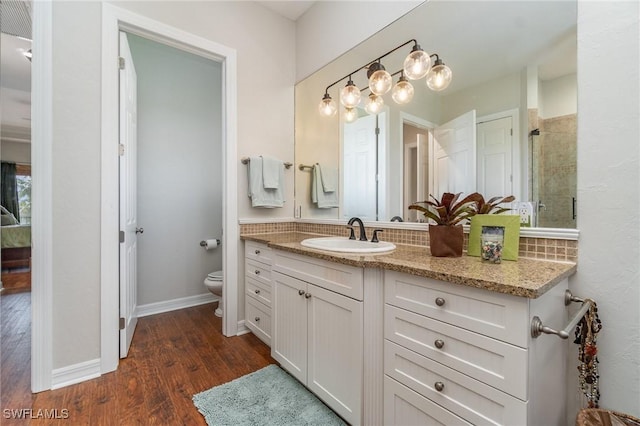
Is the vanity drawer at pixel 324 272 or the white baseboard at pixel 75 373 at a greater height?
the vanity drawer at pixel 324 272

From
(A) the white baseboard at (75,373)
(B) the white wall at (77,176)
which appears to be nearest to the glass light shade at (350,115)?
(B) the white wall at (77,176)

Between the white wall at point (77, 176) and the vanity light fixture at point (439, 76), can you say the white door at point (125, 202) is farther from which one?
the vanity light fixture at point (439, 76)

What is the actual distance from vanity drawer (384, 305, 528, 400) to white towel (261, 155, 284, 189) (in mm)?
1544

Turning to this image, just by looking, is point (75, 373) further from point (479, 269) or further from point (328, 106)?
point (328, 106)

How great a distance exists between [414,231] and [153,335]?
2212 mm

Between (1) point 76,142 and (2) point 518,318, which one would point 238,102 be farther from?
(2) point 518,318

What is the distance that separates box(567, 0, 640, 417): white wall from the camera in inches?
37.6

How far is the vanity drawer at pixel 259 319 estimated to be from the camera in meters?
1.98

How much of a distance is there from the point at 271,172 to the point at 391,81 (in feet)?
3.87

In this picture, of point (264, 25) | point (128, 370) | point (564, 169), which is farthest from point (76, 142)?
point (564, 169)

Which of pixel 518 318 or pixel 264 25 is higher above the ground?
pixel 264 25

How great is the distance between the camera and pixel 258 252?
2.07 metres

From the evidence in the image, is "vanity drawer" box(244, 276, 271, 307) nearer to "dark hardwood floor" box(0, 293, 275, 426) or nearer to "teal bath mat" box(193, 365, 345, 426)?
"dark hardwood floor" box(0, 293, 275, 426)

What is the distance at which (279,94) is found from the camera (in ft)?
8.28
